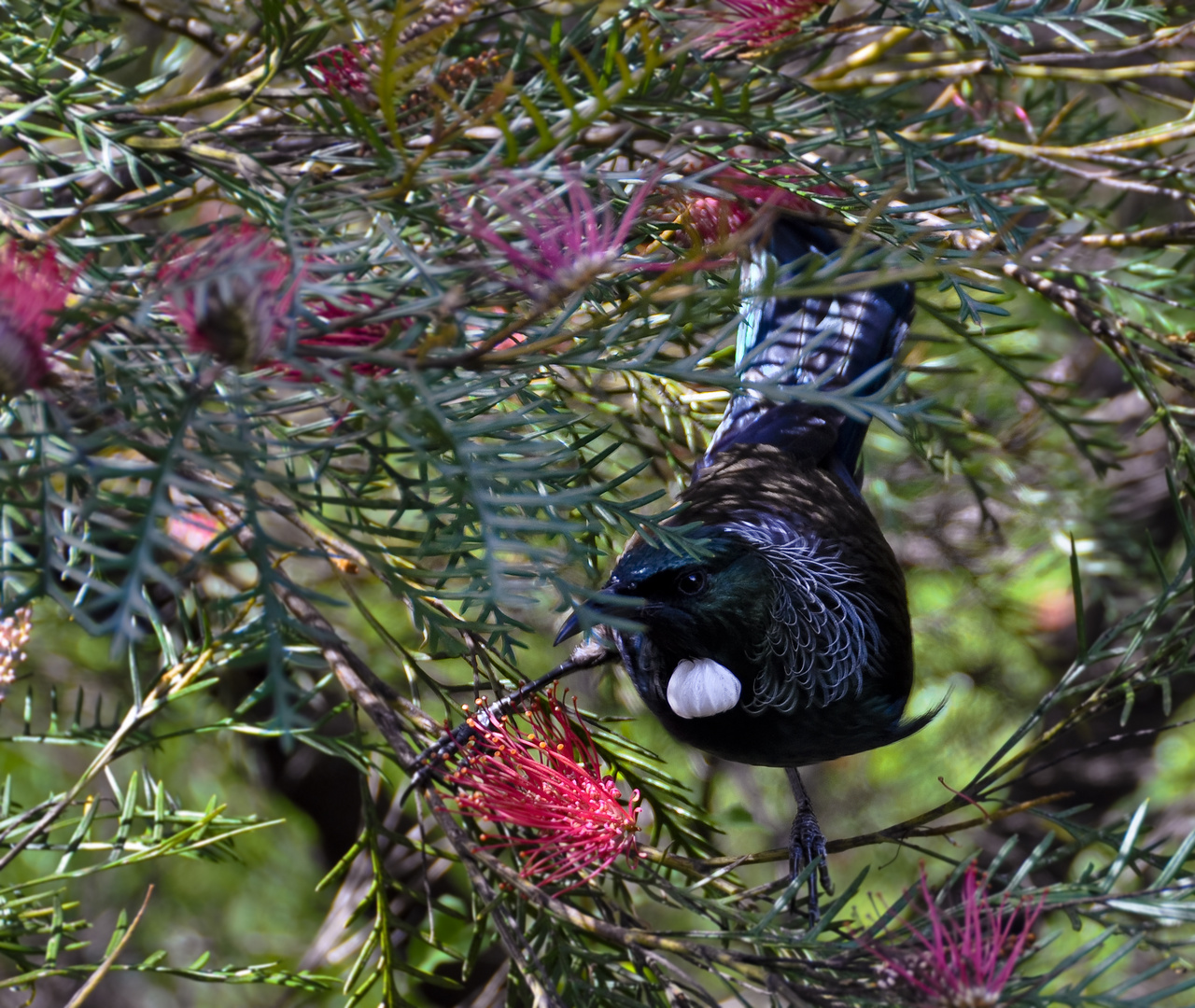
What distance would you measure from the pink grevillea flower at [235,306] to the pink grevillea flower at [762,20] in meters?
0.50

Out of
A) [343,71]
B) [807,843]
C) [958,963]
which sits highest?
[343,71]

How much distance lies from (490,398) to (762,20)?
449 millimetres

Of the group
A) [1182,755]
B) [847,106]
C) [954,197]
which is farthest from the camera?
[1182,755]

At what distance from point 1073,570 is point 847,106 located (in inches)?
17.4

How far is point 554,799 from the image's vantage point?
79 centimetres

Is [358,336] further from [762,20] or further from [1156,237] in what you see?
[1156,237]

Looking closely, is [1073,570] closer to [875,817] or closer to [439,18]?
[439,18]

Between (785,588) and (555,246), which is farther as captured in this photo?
(785,588)

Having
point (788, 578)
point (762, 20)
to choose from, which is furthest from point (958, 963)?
point (762, 20)

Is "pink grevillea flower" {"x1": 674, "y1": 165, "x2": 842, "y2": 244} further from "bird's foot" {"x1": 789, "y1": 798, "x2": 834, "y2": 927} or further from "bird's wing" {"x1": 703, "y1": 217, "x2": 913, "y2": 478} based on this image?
"bird's foot" {"x1": 789, "y1": 798, "x2": 834, "y2": 927}

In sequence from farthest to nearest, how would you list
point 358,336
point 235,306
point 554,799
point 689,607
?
1. point 689,607
2. point 554,799
3. point 358,336
4. point 235,306

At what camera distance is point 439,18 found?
86 cm

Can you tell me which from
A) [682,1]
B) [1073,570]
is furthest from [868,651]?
[682,1]

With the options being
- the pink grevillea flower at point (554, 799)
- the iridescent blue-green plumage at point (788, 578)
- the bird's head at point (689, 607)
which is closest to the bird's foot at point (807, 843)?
the iridescent blue-green plumage at point (788, 578)
